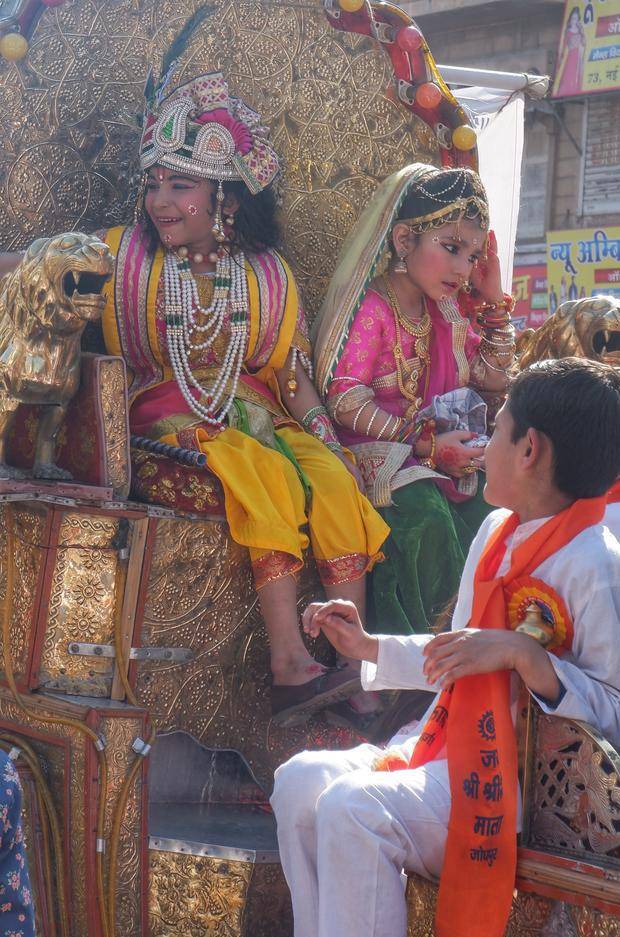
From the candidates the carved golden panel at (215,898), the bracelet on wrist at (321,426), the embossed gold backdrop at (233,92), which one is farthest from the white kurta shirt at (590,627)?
the embossed gold backdrop at (233,92)

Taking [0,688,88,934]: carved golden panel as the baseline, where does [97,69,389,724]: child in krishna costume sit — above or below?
above

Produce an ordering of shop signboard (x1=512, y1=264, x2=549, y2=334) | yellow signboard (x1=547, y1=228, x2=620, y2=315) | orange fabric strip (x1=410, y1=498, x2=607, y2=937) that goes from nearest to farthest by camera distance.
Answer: orange fabric strip (x1=410, y1=498, x2=607, y2=937) → yellow signboard (x1=547, y1=228, x2=620, y2=315) → shop signboard (x1=512, y1=264, x2=549, y2=334)

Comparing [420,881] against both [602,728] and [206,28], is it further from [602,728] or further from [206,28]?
A: [206,28]

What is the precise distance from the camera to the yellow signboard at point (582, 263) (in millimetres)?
17234

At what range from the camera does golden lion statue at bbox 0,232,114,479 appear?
326 cm

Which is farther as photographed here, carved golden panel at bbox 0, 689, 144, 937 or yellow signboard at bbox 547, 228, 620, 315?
yellow signboard at bbox 547, 228, 620, 315

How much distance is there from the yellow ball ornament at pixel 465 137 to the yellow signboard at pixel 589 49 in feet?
46.9

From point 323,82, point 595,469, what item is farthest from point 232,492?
point 323,82

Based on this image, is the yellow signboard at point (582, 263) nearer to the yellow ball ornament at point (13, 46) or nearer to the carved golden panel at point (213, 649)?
the yellow ball ornament at point (13, 46)

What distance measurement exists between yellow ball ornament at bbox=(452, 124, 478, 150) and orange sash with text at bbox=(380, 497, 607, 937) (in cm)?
224

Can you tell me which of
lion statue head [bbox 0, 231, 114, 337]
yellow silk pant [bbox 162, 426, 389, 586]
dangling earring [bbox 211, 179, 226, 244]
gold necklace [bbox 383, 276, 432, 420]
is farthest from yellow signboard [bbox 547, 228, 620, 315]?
lion statue head [bbox 0, 231, 114, 337]

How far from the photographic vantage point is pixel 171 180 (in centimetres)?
396

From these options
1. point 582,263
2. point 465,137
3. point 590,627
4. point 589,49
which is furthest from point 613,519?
point 589,49

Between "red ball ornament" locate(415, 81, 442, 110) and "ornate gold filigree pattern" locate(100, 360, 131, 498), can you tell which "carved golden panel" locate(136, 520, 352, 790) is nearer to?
"ornate gold filigree pattern" locate(100, 360, 131, 498)
